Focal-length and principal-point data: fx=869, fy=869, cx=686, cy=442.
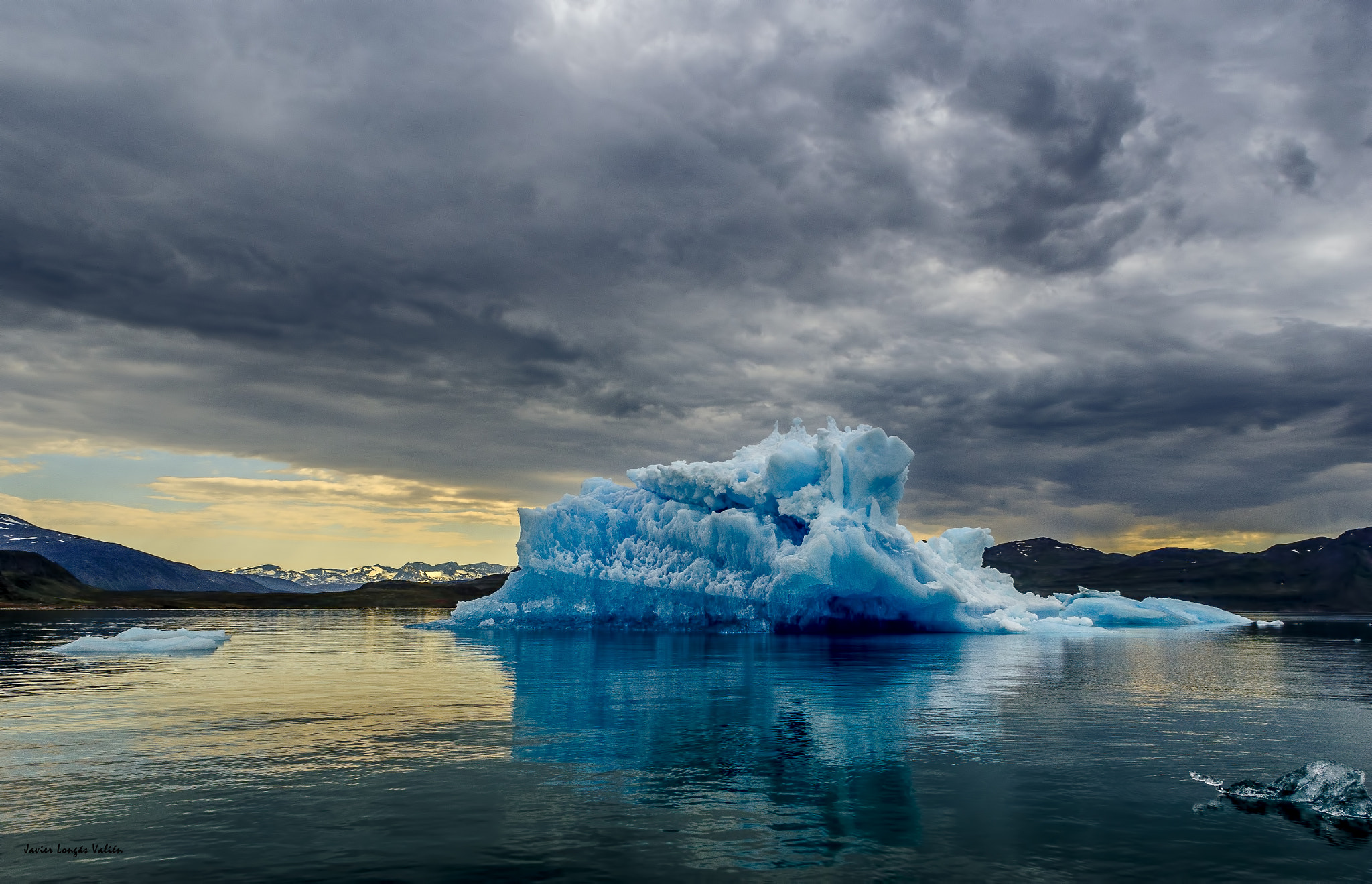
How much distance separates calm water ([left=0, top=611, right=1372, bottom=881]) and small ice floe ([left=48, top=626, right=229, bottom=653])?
11362 mm

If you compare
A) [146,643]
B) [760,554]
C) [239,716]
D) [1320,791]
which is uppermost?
[760,554]

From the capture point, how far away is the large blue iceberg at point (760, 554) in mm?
48344

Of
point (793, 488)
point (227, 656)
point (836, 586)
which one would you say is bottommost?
point (227, 656)

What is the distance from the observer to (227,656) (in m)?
37.7

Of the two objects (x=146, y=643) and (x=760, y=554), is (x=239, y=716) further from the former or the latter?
(x=760, y=554)

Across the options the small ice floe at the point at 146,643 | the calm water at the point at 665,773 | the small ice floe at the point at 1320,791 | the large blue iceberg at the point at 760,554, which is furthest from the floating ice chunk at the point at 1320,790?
the small ice floe at the point at 146,643

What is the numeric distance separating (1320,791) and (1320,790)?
0.06 ft

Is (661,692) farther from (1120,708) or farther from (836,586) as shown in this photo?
(836,586)

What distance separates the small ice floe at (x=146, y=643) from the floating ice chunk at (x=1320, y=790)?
140ft

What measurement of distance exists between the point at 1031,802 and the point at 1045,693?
13.2 metres

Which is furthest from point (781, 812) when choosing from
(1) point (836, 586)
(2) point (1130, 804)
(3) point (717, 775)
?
(1) point (836, 586)

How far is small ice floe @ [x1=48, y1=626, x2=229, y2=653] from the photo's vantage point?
38.6 meters

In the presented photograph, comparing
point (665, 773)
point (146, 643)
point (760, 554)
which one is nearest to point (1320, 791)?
point (665, 773)

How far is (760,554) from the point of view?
49.0 meters
